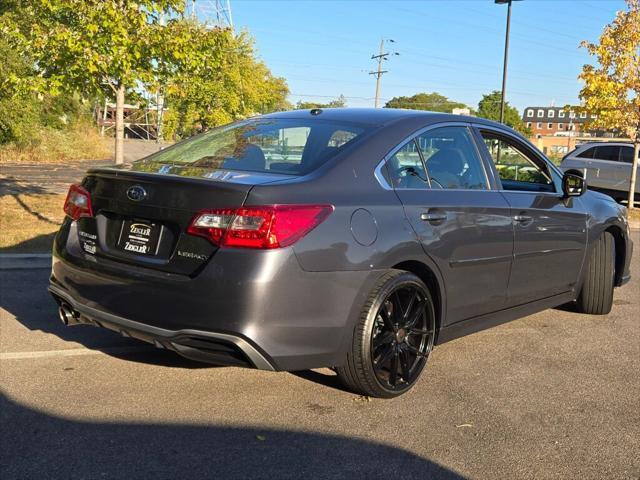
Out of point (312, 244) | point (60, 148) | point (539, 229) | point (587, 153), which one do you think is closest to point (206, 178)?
point (312, 244)

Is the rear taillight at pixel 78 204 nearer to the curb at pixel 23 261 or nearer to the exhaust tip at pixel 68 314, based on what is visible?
the exhaust tip at pixel 68 314

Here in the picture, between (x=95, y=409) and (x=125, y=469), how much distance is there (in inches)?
28.3

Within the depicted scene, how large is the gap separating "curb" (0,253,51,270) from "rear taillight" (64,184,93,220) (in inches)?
134

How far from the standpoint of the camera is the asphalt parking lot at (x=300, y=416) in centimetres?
293

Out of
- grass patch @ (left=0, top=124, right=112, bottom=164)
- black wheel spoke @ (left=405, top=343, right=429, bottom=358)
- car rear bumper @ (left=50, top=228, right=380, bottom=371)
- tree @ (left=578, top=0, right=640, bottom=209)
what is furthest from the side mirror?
grass patch @ (left=0, top=124, right=112, bottom=164)

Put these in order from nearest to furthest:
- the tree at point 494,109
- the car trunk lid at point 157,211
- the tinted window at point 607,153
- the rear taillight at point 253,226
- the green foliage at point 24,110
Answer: the rear taillight at point 253,226 → the car trunk lid at point 157,211 → the green foliage at point 24,110 → the tinted window at point 607,153 → the tree at point 494,109

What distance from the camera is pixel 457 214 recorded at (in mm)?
3980

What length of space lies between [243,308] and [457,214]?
1.61 meters

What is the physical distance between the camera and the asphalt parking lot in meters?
2.93

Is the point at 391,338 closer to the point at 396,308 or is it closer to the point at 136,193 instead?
the point at 396,308

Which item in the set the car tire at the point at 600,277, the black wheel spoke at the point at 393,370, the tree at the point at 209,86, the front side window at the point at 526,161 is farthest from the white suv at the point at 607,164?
the black wheel spoke at the point at 393,370

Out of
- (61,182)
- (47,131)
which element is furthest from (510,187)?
(47,131)

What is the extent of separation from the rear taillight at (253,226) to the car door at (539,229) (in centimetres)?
196

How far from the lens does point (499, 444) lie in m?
3.21
